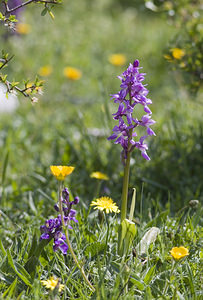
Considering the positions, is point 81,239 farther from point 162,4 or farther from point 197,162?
point 162,4

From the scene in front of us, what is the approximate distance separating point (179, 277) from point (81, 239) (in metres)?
0.48

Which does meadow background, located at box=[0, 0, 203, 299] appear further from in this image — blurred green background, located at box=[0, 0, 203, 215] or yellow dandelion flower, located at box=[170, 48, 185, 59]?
yellow dandelion flower, located at box=[170, 48, 185, 59]

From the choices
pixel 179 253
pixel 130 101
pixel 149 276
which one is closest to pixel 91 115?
pixel 130 101

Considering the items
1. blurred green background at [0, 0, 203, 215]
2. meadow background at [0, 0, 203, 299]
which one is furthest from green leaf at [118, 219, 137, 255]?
blurred green background at [0, 0, 203, 215]

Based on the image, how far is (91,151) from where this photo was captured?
3.08 m

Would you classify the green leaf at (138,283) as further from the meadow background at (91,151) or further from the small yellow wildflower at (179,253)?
the small yellow wildflower at (179,253)

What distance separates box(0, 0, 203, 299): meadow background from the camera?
5.86ft

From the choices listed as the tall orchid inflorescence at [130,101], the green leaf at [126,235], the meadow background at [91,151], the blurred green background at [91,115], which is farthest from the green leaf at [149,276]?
the blurred green background at [91,115]

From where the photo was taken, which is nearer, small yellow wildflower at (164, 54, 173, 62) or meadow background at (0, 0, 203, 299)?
meadow background at (0, 0, 203, 299)


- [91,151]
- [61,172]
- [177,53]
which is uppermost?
[177,53]

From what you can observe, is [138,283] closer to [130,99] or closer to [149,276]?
[149,276]

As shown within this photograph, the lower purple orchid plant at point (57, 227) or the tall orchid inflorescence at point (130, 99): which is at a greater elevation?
the tall orchid inflorescence at point (130, 99)

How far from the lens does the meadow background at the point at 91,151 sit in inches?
70.3

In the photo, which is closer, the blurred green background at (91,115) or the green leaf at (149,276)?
the green leaf at (149,276)
